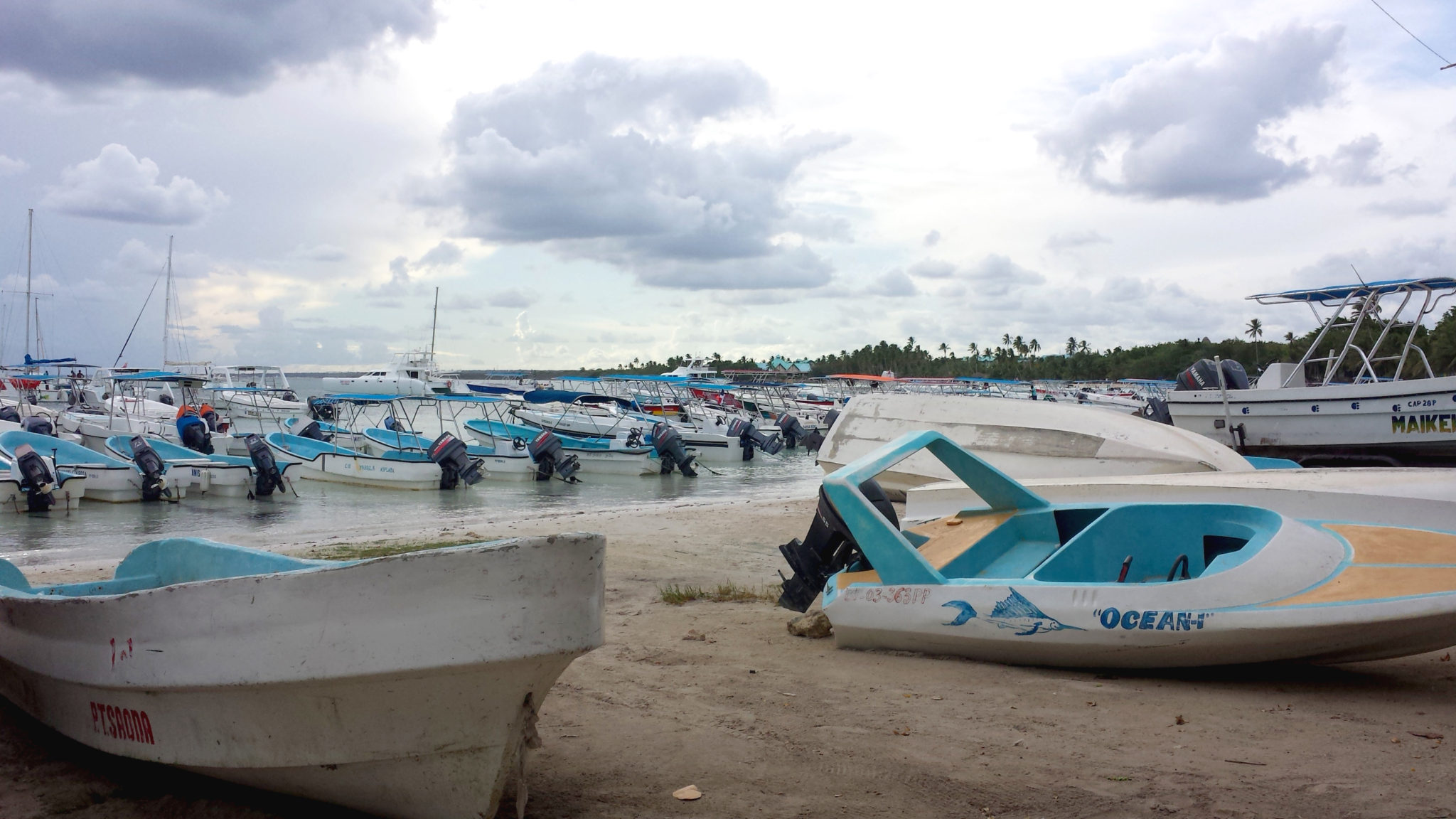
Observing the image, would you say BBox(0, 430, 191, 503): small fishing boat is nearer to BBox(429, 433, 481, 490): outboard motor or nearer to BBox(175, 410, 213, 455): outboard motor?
BBox(429, 433, 481, 490): outboard motor

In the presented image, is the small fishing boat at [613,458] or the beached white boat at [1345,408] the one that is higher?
the beached white boat at [1345,408]

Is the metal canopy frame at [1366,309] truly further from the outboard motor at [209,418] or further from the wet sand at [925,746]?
the outboard motor at [209,418]

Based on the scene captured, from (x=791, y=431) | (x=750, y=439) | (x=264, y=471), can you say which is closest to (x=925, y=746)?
(x=264, y=471)

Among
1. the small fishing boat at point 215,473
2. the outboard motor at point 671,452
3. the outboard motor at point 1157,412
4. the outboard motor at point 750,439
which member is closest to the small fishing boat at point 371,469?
the small fishing boat at point 215,473

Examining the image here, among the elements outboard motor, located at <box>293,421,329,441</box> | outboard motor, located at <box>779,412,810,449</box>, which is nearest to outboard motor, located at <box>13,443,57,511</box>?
outboard motor, located at <box>293,421,329,441</box>

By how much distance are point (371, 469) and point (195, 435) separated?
814cm

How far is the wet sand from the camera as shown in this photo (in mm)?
3359

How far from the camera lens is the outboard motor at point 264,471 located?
2209 centimetres

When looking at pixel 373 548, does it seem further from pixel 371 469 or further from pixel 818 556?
pixel 371 469

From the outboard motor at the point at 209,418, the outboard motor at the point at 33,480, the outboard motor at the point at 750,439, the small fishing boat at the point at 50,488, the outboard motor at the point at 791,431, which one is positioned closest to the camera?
the outboard motor at the point at 33,480

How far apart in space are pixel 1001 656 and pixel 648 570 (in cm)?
499

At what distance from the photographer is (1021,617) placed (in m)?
4.90

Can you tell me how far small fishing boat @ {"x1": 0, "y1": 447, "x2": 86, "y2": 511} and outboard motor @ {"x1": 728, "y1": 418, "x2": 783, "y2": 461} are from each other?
2001cm

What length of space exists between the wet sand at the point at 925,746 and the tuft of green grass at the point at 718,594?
1.82 metres
